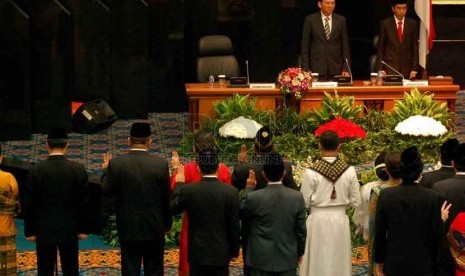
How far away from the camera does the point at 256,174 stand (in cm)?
854

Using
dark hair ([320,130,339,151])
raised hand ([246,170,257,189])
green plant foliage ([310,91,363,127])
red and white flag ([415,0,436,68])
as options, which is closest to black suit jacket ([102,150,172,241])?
raised hand ([246,170,257,189])

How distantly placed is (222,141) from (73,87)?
3.45 metres

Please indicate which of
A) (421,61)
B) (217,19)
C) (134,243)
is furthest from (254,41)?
(134,243)

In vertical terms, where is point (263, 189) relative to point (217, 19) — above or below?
below

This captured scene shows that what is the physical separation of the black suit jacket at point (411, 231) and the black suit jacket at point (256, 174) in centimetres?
100

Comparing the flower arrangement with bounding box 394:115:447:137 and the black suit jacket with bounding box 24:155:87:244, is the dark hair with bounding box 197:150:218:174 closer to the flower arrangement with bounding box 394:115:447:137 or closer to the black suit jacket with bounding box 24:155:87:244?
the black suit jacket with bounding box 24:155:87:244

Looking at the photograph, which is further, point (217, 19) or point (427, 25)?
point (217, 19)

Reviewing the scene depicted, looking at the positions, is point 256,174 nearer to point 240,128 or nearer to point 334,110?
point 240,128

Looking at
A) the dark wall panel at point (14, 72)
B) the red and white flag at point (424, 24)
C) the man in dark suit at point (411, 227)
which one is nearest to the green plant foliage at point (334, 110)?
the red and white flag at point (424, 24)

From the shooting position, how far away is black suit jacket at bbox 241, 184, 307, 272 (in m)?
7.92

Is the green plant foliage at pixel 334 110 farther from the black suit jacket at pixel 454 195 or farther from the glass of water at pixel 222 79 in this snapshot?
the black suit jacket at pixel 454 195

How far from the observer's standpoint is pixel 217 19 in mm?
16203

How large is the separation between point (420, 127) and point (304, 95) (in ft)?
5.03

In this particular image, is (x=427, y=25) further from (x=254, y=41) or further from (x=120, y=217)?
(x=120, y=217)
